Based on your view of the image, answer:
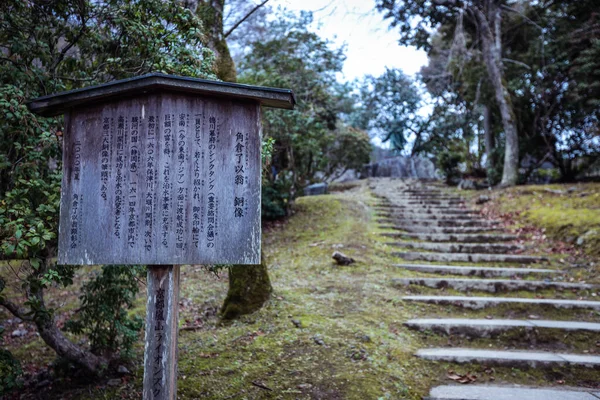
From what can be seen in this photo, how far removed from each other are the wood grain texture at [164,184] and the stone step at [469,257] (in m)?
6.64

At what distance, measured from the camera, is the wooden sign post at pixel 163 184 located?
117 inches

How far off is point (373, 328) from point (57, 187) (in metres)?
4.02

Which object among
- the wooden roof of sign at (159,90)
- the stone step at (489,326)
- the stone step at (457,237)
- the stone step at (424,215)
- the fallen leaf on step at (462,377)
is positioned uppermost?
the wooden roof of sign at (159,90)

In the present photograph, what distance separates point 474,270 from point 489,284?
30.1 inches

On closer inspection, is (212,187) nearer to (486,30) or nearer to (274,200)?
(274,200)

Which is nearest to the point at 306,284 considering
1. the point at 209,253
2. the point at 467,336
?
the point at 467,336

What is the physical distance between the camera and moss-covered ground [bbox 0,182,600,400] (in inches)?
158

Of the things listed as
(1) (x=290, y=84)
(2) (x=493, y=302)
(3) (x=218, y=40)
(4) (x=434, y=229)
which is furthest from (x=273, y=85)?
Answer: (2) (x=493, y=302)

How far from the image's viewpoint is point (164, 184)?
3004mm

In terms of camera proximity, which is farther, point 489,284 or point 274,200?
point 274,200

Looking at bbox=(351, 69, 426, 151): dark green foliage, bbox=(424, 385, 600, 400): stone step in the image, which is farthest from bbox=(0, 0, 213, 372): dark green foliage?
bbox=(351, 69, 426, 151): dark green foliage

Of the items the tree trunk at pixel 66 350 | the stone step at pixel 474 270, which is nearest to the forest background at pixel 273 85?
the tree trunk at pixel 66 350

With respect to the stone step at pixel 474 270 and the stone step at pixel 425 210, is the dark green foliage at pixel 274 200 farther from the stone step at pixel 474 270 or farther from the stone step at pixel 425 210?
the stone step at pixel 474 270

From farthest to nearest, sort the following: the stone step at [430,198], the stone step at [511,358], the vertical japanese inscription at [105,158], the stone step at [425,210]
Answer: the stone step at [430,198] < the stone step at [425,210] < the stone step at [511,358] < the vertical japanese inscription at [105,158]
